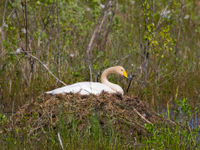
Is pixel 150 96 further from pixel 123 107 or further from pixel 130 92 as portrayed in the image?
pixel 123 107

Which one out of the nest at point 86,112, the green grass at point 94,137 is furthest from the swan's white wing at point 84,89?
the green grass at point 94,137

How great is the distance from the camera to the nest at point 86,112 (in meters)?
5.60

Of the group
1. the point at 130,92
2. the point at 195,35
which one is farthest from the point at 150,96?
the point at 195,35

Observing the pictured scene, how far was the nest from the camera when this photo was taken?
5598 mm

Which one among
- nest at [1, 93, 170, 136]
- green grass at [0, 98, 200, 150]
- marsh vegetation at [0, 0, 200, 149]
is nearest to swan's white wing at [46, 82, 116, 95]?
nest at [1, 93, 170, 136]

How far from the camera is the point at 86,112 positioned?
5.73 meters

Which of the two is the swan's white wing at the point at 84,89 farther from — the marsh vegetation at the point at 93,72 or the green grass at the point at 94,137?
the green grass at the point at 94,137

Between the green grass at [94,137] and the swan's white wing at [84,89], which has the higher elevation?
the swan's white wing at [84,89]

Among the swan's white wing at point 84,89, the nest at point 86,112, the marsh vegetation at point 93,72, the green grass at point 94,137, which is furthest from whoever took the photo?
the swan's white wing at point 84,89

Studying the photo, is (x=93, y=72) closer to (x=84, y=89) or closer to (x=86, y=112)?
(x=84, y=89)

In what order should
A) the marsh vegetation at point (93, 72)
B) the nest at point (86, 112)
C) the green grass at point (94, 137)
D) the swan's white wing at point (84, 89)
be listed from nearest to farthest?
the green grass at point (94, 137) → the marsh vegetation at point (93, 72) → the nest at point (86, 112) → the swan's white wing at point (84, 89)

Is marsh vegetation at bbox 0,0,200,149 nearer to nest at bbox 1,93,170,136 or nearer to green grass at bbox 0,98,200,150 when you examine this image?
green grass at bbox 0,98,200,150

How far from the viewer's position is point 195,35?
1170 cm

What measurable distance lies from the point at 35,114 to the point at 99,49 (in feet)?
12.1
